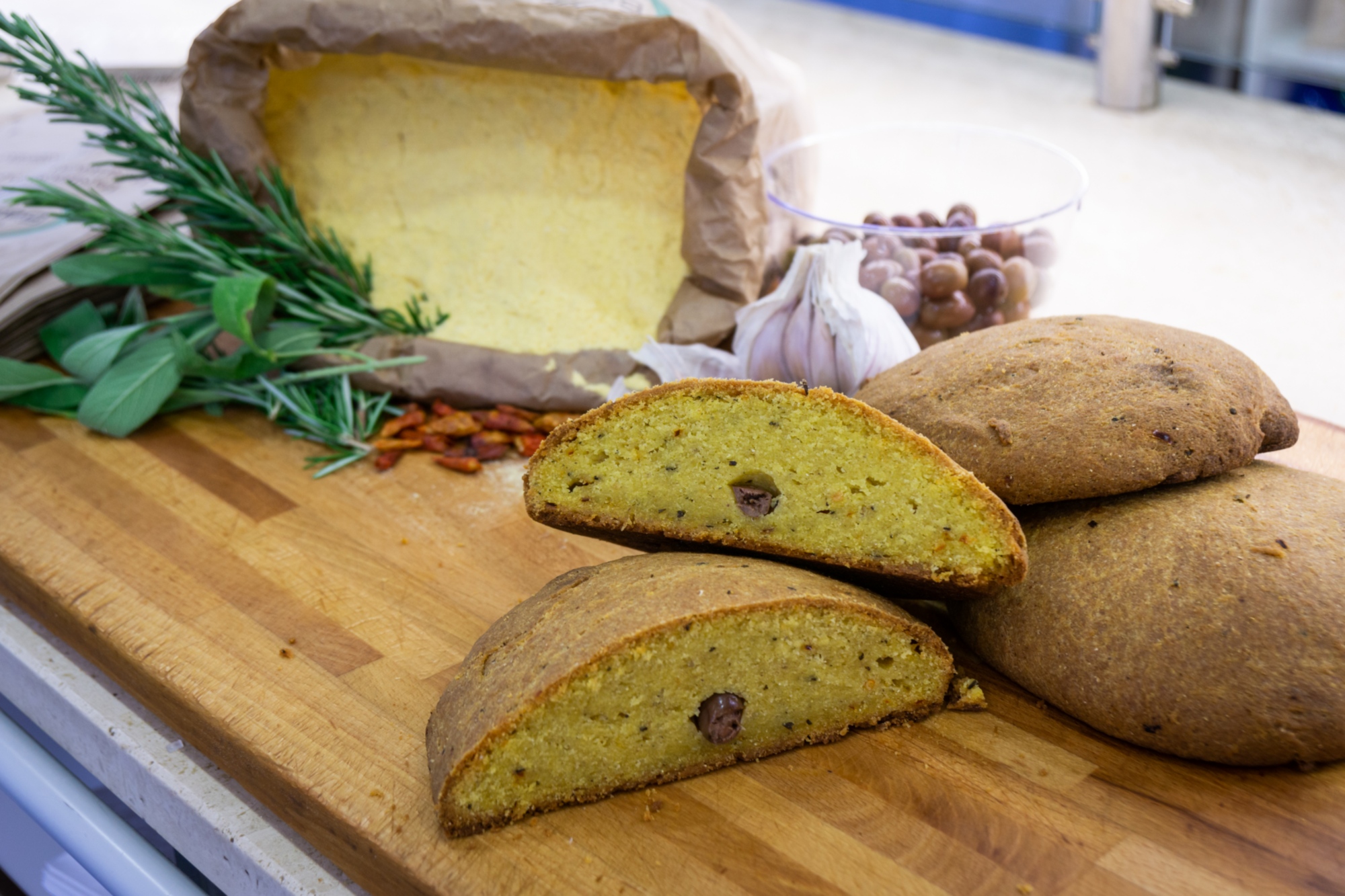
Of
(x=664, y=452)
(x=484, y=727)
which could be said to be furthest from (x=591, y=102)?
(x=484, y=727)

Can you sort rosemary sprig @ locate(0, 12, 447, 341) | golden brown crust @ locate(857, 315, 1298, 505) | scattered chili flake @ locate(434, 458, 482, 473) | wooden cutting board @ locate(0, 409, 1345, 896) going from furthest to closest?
1. rosemary sprig @ locate(0, 12, 447, 341)
2. scattered chili flake @ locate(434, 458, 482, 473)
3. golden brown crust @ locate(857, 315, 1298, 505)
4. wooden cutting board @ locate(0, 409, 1345, 896)

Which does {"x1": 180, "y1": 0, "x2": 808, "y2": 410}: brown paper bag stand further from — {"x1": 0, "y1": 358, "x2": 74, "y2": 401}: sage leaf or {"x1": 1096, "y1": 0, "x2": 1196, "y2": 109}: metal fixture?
{"x1": 1096, "y1": 0, "x2": 1196, "y2": 109}: metal fixture

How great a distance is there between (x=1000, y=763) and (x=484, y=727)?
0.49 metres

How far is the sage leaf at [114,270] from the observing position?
176 cm

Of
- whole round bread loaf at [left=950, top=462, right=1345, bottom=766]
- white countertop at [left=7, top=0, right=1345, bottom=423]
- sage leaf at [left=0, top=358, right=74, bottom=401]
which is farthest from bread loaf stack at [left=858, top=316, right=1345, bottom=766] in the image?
sage leaf at [left=0, top=358, right=74, bottom=401]

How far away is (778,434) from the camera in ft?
3.55

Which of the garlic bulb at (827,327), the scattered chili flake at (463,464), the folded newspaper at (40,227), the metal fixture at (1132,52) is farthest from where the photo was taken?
the metal fixture at (1132,52)

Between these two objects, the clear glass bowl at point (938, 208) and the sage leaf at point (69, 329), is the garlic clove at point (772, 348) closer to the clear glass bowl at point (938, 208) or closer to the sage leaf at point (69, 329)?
the clear glass bowl at point (938, 208)

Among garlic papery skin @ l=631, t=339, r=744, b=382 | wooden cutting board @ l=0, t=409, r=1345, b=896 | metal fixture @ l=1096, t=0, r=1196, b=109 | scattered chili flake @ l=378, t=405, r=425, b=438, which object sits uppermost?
metal fixture @ l=1096, t=0, r=1196, b=109

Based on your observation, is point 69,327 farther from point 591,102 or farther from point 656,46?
point 656,46

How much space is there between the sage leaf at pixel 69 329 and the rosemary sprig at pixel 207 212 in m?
0.11

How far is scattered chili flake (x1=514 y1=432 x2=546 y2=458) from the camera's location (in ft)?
5.31

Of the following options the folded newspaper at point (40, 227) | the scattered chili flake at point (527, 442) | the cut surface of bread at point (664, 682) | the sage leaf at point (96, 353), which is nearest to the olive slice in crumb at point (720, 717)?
the cut surface of bread at point (664, 682)

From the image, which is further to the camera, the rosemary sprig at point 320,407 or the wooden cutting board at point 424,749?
the rosemary sprig at point 320,407
